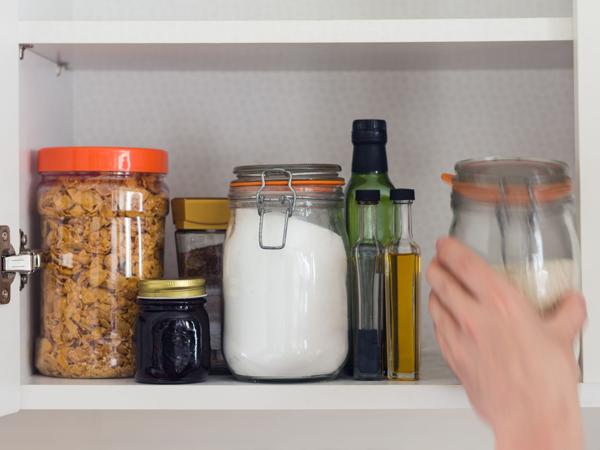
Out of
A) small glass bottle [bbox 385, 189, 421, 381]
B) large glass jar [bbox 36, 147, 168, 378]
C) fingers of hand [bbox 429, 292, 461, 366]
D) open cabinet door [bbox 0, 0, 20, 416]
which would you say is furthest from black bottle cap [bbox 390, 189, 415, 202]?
open cabinet door [bbox 0, 0, 20, 416]

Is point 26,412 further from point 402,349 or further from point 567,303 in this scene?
point 567,303

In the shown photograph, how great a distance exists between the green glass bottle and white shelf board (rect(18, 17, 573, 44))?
0.10 m

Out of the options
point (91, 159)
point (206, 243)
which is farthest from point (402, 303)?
point (91, 159)

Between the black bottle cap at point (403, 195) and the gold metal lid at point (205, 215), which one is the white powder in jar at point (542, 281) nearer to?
the black bottle cap at point (403, 195)

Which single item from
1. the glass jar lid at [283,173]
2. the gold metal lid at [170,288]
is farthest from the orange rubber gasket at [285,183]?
the gold metal lid at [170,288]

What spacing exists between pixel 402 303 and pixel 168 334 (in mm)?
222

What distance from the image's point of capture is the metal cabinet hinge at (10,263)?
0.74 meters

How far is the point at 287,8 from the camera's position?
1029 mm

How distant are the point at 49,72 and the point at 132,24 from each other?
19 cm

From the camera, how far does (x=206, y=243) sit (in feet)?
2.88

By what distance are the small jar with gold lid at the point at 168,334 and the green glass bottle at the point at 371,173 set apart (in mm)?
177

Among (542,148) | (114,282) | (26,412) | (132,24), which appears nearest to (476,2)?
(542,148)

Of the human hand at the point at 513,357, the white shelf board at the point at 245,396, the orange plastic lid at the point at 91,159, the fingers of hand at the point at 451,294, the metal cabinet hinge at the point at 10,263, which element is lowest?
the white shelf board at the point at 245,396

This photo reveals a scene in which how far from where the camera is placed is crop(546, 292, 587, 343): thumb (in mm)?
665
